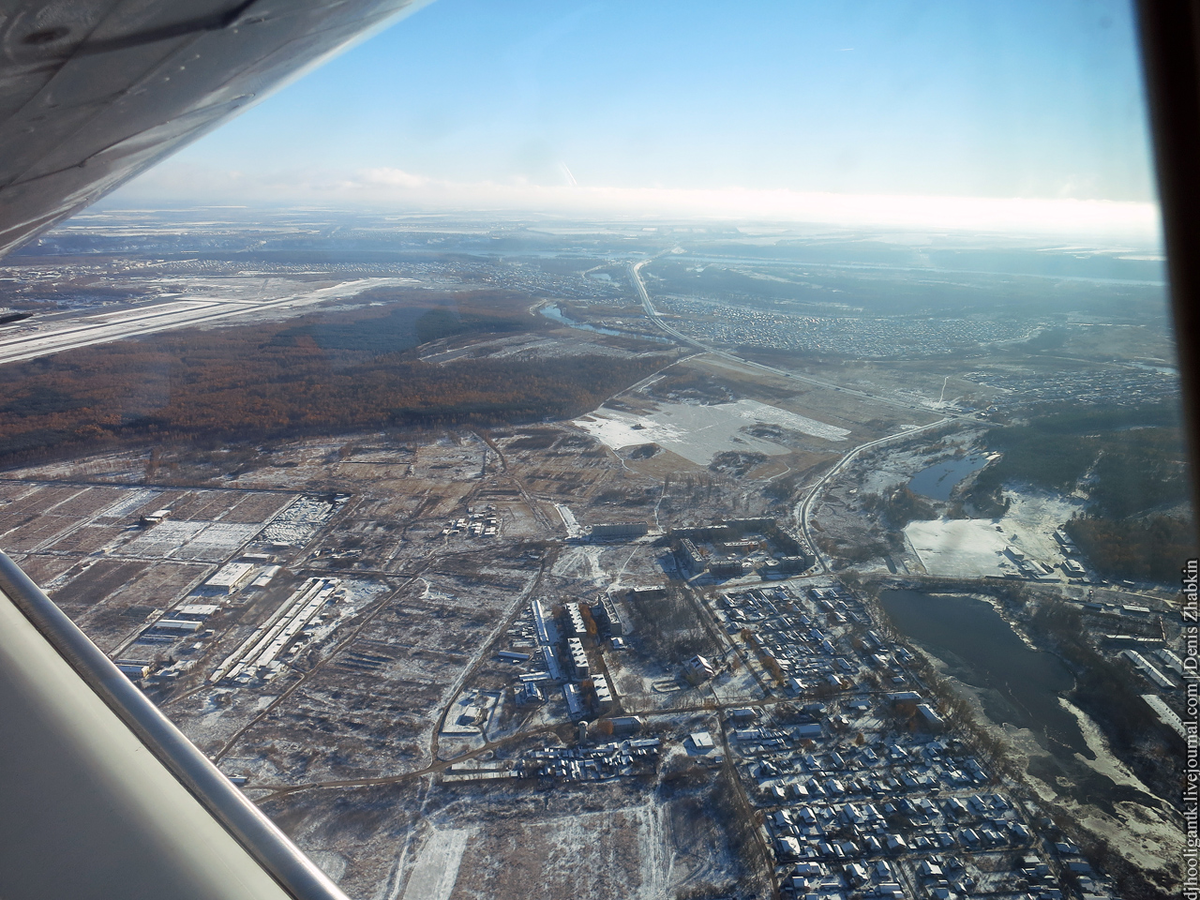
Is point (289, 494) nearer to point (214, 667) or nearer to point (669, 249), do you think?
point (214, 667)

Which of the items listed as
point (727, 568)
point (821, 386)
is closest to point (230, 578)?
point (727, 568)

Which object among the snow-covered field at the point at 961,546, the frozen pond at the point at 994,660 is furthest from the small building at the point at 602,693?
the snow-covered field at the point at 961,546

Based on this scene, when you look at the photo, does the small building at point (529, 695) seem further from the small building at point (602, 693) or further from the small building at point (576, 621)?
the small building at point (576, 621)

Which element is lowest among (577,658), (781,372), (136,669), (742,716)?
(742,716)

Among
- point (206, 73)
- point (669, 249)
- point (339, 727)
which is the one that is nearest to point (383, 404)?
point (339, 727)

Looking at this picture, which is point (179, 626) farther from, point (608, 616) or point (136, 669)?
point (608, 616)
